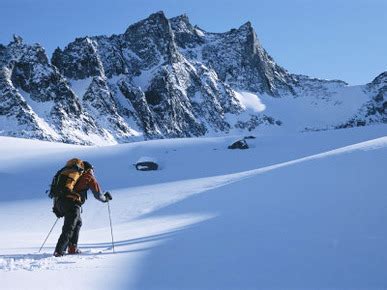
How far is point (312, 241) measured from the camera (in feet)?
28.3

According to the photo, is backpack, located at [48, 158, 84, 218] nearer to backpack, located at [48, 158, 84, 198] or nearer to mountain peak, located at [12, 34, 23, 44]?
backpack, located at [48, 158, 84, 198]

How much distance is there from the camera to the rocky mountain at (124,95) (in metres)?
101

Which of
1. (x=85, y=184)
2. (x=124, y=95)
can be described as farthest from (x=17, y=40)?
(x=85, y=184)

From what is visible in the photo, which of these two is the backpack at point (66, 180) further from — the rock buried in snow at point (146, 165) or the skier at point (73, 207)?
the rock buried in snow at point (146, 165)

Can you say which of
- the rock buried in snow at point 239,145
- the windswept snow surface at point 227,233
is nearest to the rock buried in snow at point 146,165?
the windswept snow surface at point 227,233

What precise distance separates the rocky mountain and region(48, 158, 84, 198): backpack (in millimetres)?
84838

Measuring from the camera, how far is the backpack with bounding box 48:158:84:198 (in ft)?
29.7

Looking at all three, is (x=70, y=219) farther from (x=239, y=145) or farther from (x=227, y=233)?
(x=239, y=145)

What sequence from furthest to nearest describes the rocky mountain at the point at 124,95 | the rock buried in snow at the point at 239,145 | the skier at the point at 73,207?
1. the rocky mountain at the point at 124,95
2. the rock buried in snow at the point at 239,145
3. the skier at the point at 73,207

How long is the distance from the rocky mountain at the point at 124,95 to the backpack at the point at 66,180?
8484cm

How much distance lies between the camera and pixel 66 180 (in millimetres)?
9055

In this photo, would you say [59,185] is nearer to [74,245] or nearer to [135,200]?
[74,245]

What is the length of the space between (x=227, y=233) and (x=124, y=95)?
123 metres

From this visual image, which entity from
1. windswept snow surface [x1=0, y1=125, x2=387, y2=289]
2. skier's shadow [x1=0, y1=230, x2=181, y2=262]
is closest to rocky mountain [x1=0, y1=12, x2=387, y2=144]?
windswept snow surface [x1=0, y1=125, x2=387, y2=289]
